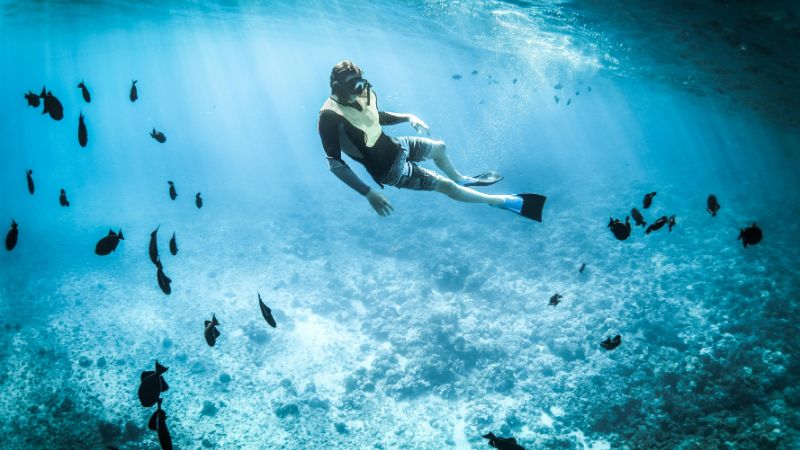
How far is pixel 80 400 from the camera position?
380 inches

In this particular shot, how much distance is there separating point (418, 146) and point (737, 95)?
25230 mm

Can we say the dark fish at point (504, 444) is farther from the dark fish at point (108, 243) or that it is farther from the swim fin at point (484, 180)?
the dark fish at point (108, 243)

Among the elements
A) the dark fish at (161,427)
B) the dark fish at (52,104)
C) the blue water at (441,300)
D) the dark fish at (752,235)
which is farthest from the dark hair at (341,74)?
the blue water at (441,300)

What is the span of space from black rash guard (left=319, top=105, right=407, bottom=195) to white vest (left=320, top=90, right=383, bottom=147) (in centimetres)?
4

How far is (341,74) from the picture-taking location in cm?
378

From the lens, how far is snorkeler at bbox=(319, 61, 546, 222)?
3908 mm

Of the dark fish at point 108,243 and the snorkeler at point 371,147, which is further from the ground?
the snorkeler at point 371,147

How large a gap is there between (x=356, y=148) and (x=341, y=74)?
0.81m

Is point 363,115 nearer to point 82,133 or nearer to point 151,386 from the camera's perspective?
point 82,133

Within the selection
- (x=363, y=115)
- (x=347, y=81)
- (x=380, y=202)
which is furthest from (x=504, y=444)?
(x=347, y=81)

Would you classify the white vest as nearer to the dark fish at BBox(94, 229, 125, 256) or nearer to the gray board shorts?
the gray board shorts

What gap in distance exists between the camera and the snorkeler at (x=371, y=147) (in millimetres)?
3908

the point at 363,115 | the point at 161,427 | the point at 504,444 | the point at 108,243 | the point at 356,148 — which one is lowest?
the point at 504,444

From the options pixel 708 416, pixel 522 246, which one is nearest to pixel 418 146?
pixel 708 416
